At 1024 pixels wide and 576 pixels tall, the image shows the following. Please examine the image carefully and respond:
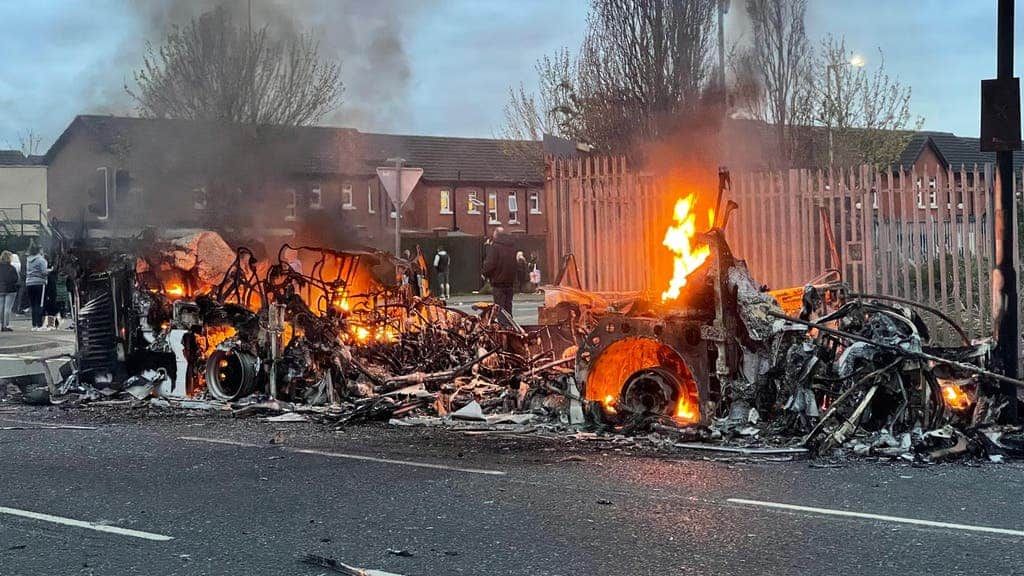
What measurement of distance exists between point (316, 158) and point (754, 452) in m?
9.96

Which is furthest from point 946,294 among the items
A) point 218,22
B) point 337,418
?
point 218,22

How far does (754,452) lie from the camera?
27.2ft

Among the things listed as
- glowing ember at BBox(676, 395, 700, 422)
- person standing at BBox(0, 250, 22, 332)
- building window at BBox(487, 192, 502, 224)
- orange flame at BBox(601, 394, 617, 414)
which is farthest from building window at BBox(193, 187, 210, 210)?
building window at BBox(487, 192, 502, 224)

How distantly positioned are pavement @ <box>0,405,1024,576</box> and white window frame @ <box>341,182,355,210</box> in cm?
671

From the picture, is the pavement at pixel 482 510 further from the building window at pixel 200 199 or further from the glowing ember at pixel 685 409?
the building window at pixel 200 199

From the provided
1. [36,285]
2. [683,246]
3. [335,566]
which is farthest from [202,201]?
[36,285]

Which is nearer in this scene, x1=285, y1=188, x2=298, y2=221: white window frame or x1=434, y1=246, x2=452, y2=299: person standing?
x1=285, y1=188, x2=298, y2=221: white window frame

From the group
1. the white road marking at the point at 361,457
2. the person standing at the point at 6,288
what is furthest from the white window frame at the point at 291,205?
the person standing at the point at 6,288

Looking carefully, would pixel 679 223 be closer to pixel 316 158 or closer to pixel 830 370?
pixel 830 370

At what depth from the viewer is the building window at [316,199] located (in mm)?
14922

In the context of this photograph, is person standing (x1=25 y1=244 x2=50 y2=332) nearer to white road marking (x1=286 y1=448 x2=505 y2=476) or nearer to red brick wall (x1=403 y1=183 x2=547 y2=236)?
white road marking (x1=286 y1=448 x2=505 y2=476)

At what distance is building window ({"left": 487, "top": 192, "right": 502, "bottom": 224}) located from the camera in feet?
186

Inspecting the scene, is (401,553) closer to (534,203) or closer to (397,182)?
(397,182)

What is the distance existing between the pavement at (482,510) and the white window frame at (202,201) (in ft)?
18.5
